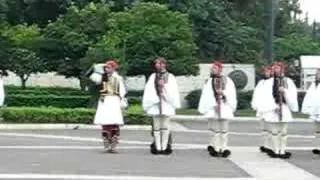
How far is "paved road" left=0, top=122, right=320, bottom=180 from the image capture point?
1455cm

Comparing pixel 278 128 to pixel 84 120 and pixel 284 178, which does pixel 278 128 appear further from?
pixel 84 120

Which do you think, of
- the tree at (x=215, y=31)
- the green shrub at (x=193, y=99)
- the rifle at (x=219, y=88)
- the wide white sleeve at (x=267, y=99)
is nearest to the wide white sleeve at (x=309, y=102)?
the wide white sleeve at (x=267, y=99)

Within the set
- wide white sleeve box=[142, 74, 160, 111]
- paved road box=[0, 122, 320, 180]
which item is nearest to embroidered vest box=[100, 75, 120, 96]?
wide white sleeve box=[142, 74, 160, 111]

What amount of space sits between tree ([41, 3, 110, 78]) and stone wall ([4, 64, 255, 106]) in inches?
125

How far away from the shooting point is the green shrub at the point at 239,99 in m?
39.5

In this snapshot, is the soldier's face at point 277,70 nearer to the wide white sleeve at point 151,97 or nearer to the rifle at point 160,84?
the rifle at point 160,84

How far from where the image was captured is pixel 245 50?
52.5 meters

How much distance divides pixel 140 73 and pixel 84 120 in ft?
37.8

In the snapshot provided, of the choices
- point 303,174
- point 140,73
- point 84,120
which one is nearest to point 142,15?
point 140,73

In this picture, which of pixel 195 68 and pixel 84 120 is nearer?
pixel 84 120

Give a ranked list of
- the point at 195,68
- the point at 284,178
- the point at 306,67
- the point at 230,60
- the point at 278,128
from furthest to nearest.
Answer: the point at 306,67 < the point at 230,60 < the point at 195,68 < the point at 278,128 < the point at 284,178

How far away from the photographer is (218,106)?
58.1ft

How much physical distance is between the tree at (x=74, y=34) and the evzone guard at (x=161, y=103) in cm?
1966

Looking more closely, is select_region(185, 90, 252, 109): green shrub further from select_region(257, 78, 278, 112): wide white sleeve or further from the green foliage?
the green foliage
